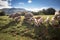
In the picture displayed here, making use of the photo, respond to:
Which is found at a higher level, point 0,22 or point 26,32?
point 0,22

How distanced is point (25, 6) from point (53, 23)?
31.8 inches

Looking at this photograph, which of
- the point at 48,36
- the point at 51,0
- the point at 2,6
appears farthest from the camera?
the point at 2,6

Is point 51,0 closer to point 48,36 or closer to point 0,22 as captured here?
point 48,36

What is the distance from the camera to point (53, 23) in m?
2.67

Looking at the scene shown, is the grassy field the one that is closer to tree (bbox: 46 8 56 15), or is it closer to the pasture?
the pasture

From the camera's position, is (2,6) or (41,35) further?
(2,6)

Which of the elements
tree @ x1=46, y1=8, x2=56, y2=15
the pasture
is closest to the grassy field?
the pasture

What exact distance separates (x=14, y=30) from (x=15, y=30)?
2 centimetres

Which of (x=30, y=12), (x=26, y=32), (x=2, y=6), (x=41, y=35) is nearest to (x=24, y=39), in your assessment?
(x=26, y=32)

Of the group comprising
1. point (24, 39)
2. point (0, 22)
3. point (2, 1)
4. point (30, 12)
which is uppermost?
point (2, 1)

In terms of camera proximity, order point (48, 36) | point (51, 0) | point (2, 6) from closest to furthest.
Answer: point (48, 36) → point (51, 0) → point (2, 6)

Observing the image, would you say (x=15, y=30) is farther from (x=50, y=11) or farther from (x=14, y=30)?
(x=50, y=11)

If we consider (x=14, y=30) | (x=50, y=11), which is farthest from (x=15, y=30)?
(x=50, y=11)

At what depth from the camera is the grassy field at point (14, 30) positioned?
2.71 meters
